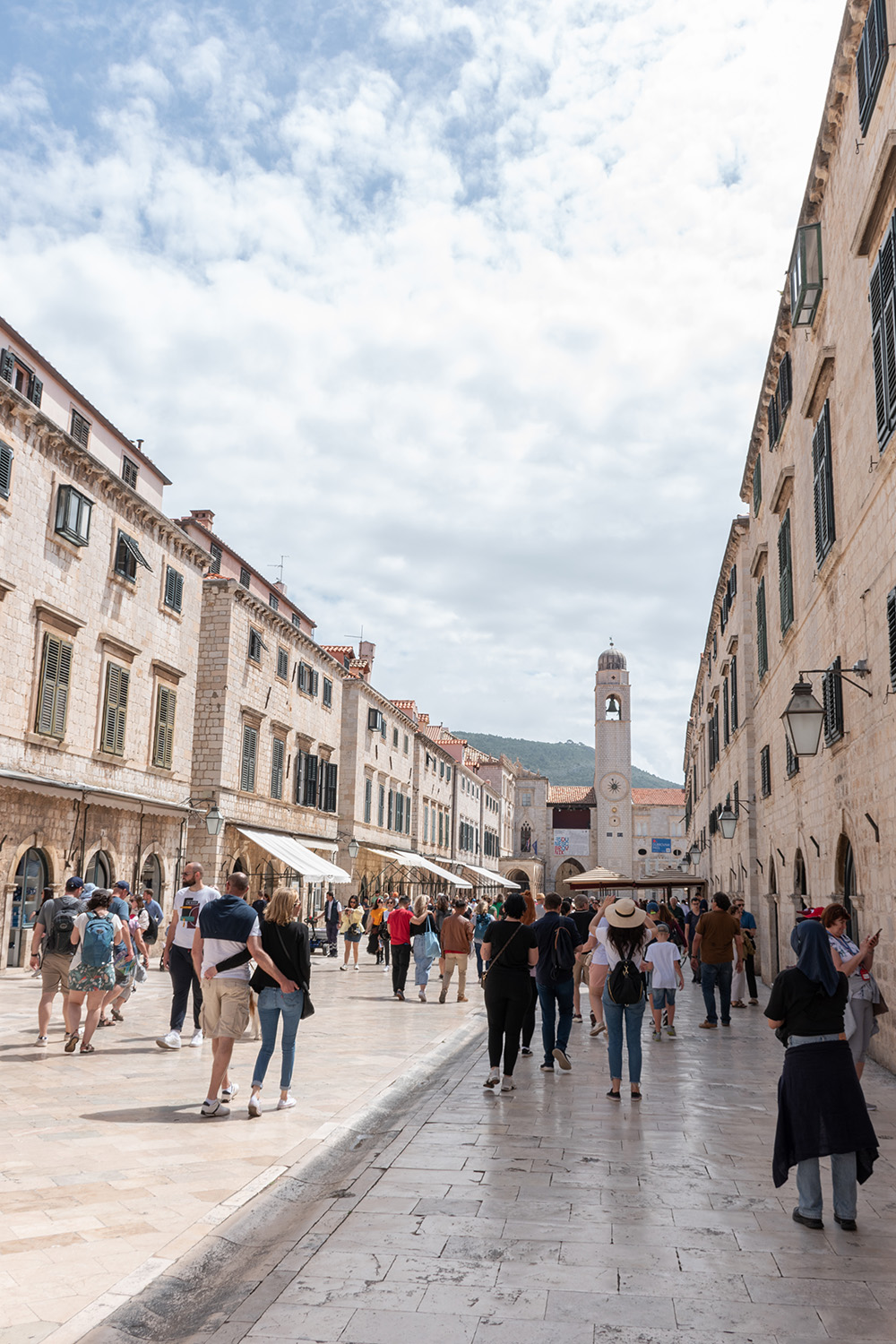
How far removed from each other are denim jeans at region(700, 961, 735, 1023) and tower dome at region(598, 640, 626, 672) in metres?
69.2

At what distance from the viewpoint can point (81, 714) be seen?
19.4m

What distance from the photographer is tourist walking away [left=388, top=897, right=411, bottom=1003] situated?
16.0 metres

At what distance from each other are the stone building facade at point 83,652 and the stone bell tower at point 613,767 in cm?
5923

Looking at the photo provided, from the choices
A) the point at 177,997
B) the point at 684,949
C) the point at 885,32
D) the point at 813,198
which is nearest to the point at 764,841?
the point at 684,949

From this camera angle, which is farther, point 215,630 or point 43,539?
point 215,630

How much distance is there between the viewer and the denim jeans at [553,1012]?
32.4ft

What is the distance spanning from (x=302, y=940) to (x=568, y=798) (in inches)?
3253

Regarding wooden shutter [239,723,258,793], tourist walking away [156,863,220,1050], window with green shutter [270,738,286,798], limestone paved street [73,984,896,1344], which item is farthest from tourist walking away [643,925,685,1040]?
window with green shutter [270,738,286,798]

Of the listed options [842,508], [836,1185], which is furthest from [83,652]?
[836,1185]

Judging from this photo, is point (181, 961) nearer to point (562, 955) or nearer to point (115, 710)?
point (562, 955)

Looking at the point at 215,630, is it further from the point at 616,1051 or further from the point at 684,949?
the point at 616,1051

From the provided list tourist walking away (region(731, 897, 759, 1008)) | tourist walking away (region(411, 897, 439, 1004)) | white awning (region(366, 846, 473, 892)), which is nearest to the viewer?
tourist walking away (region(731, 897, 759, 1008))

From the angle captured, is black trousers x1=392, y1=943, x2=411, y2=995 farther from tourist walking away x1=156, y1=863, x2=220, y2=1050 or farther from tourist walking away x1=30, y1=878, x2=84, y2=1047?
tourist walking away x1=30, y1=878, x2=84, y2=1047

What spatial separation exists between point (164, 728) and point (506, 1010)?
15889mm
